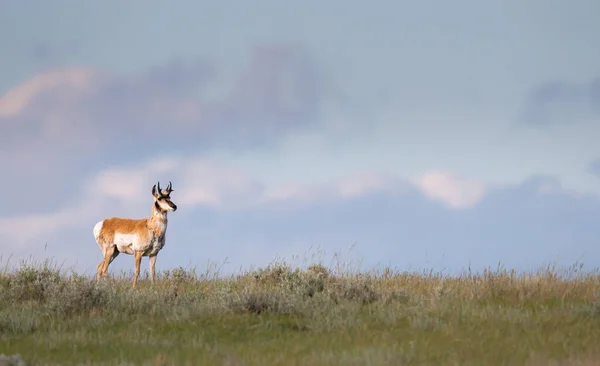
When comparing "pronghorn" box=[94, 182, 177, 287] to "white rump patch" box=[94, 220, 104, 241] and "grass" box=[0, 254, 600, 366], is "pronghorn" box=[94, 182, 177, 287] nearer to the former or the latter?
"white rump patch" box=[94, 220, 104, 241]

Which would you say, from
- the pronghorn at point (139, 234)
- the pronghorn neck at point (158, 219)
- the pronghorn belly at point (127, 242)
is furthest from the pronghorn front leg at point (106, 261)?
the pronghorn neck at point (158, 219)

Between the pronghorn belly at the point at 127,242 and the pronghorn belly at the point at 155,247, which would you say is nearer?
the pronghorn belly at the point at 155,247

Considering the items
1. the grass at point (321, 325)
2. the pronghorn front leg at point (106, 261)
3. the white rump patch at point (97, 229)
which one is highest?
the white rump patch at point (97, 229)

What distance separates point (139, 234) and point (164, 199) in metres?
1.42

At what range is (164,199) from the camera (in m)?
21.7

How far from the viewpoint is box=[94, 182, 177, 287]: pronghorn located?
21.8m

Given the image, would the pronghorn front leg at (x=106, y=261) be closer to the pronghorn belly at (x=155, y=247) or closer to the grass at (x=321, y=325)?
the pronghorn belly at (x=155, y=247)

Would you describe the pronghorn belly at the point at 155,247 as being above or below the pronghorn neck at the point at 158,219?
below

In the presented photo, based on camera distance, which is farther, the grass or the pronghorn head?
the pronghorn head

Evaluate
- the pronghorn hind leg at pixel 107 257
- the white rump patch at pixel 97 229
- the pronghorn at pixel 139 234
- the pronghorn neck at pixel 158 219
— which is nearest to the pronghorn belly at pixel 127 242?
the pronghorn at pixel 139 234

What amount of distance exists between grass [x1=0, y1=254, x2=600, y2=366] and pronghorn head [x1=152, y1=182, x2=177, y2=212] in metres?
4.67

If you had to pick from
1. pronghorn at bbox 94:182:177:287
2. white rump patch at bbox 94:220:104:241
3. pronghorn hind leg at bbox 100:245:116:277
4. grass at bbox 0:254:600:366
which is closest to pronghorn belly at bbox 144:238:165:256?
pronghorn at bbox 94:182:177:287

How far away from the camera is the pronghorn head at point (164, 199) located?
21.6 metres

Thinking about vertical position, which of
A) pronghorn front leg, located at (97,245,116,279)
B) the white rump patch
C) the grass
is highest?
the white rump patch
